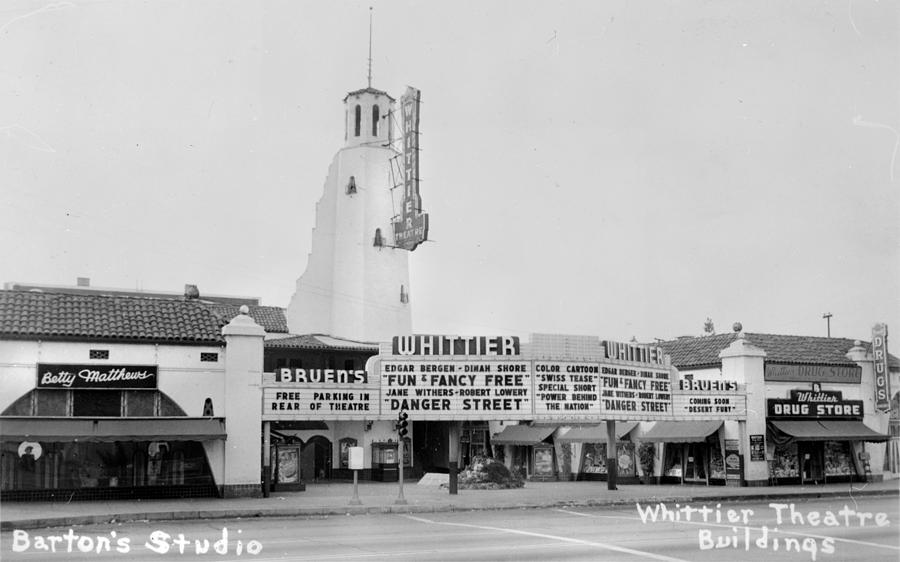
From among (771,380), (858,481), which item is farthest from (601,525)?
(858,481)

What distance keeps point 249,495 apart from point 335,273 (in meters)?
25.1

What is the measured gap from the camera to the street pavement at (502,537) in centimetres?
1652

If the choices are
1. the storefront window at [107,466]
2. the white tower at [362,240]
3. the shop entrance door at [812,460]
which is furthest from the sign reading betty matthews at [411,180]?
the storefront window at [107,466]

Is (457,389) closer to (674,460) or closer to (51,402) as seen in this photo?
(674,460)

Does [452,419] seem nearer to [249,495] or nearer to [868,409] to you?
[249,495]

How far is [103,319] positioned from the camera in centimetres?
2997

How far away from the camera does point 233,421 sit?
30.1 metres

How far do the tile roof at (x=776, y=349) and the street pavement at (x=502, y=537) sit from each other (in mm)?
13200

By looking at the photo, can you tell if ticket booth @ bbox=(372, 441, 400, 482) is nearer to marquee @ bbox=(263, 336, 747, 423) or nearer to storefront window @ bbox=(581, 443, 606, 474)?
storefront window @ bbox=(581, 443, 606, 474)

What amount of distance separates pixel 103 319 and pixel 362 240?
24243mm
